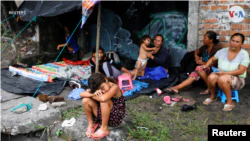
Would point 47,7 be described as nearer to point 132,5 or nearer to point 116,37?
point 132,5

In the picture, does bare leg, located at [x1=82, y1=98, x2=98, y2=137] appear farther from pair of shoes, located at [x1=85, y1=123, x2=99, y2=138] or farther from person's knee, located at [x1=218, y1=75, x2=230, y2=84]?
person's knee, located at [x1=218, y1=75, x2=230, y2=84]

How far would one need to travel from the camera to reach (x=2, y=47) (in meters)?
8.27

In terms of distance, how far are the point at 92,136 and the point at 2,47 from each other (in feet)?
20.7

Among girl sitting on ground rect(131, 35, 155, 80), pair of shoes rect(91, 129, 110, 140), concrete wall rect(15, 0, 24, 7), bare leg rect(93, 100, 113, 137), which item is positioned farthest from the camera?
concrete wall rect(15, 0, 24, 7)

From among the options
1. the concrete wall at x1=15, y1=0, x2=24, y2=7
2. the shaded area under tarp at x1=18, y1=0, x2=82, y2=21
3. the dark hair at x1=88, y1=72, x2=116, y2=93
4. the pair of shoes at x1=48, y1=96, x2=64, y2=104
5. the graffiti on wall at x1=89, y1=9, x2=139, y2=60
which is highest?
the concrete wall at x1=15, y1=0, x2=24, y2=7

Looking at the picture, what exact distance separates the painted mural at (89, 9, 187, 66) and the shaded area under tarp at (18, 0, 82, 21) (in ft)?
7.75

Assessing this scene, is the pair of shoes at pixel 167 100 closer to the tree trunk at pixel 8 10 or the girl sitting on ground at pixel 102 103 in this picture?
the girl sitting on ground at pixel 102 103

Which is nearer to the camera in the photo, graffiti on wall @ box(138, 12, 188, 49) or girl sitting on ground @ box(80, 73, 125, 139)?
girl sitting on ground @ box(80, 73, 125, 139)

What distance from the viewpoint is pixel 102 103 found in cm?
313

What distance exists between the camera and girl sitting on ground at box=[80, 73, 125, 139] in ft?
10.4

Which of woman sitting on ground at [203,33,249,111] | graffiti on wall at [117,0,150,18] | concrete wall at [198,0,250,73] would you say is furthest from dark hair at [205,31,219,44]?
graffiti on wall at [117,0,150,18]

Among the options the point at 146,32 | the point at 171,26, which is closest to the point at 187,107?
the point at 171,26

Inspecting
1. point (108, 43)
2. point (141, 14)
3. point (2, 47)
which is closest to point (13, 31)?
point (2, 47)

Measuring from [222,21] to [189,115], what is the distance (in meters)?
2.33
